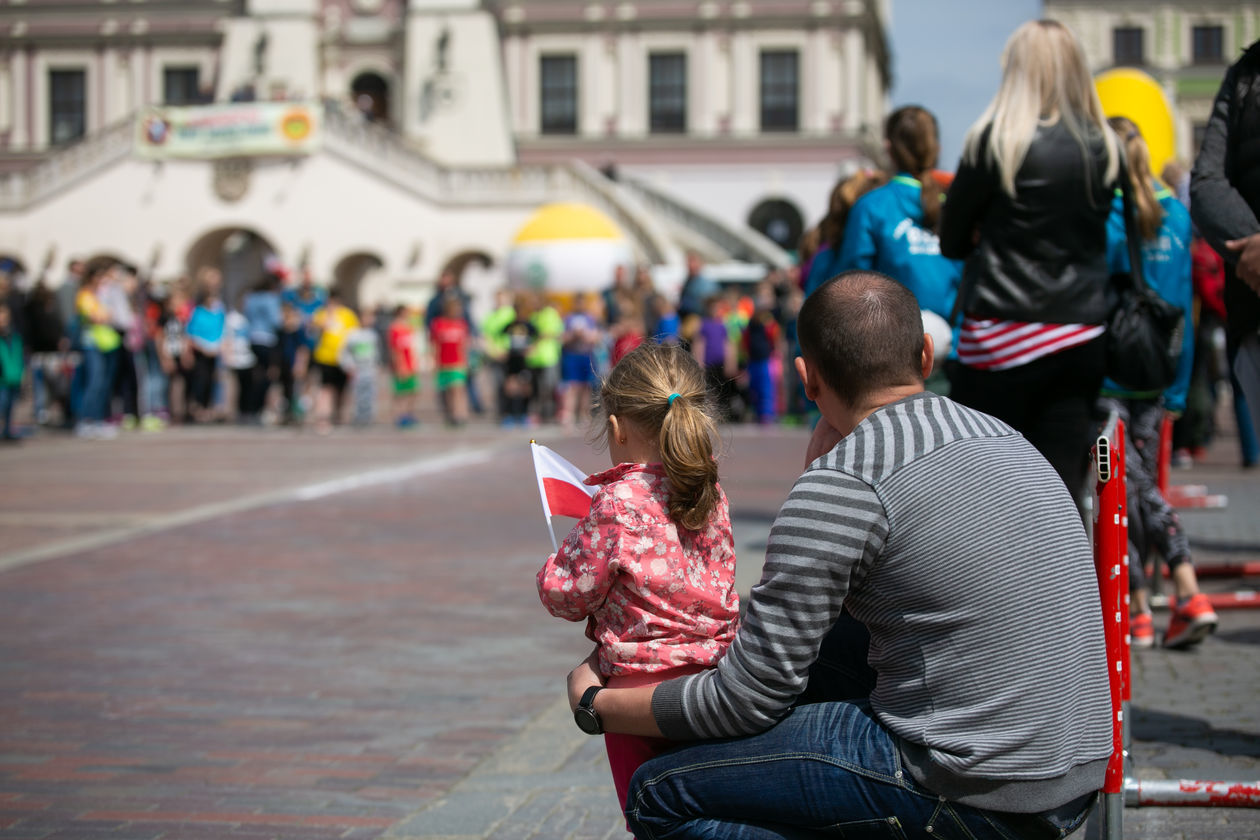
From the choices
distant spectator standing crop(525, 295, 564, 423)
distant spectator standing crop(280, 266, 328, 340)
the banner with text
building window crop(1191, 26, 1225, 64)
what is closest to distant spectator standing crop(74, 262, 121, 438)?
distant spectator standing crop(280, 266, 328, 340)

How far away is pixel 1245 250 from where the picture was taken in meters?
3.66

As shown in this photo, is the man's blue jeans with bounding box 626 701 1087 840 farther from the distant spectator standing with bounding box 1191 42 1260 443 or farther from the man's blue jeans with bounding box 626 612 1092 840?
the distant spectator standing with bounding box 1191 42 1260 443

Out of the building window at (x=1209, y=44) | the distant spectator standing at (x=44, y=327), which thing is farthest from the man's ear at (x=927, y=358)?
the building window at (x=1209, y=44)

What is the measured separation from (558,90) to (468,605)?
45.8 metres

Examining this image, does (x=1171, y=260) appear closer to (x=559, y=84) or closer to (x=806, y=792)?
(x=806, y=792)

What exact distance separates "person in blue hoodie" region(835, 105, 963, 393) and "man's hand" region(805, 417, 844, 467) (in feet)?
6.80

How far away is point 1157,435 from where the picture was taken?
5.92 meters

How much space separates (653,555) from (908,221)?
9.17 ft

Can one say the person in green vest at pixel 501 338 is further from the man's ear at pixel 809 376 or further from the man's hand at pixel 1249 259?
the man's ear at pixel 809 376

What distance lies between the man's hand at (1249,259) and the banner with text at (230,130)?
39.6 metres

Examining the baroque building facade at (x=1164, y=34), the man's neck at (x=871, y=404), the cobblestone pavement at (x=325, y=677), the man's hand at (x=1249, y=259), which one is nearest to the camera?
the man's neck at (x=871, y=404)

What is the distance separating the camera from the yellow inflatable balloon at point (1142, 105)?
7.70m

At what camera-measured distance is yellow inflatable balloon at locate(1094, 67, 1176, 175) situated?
770 centimetres

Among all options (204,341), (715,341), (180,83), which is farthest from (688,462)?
(180,83)
